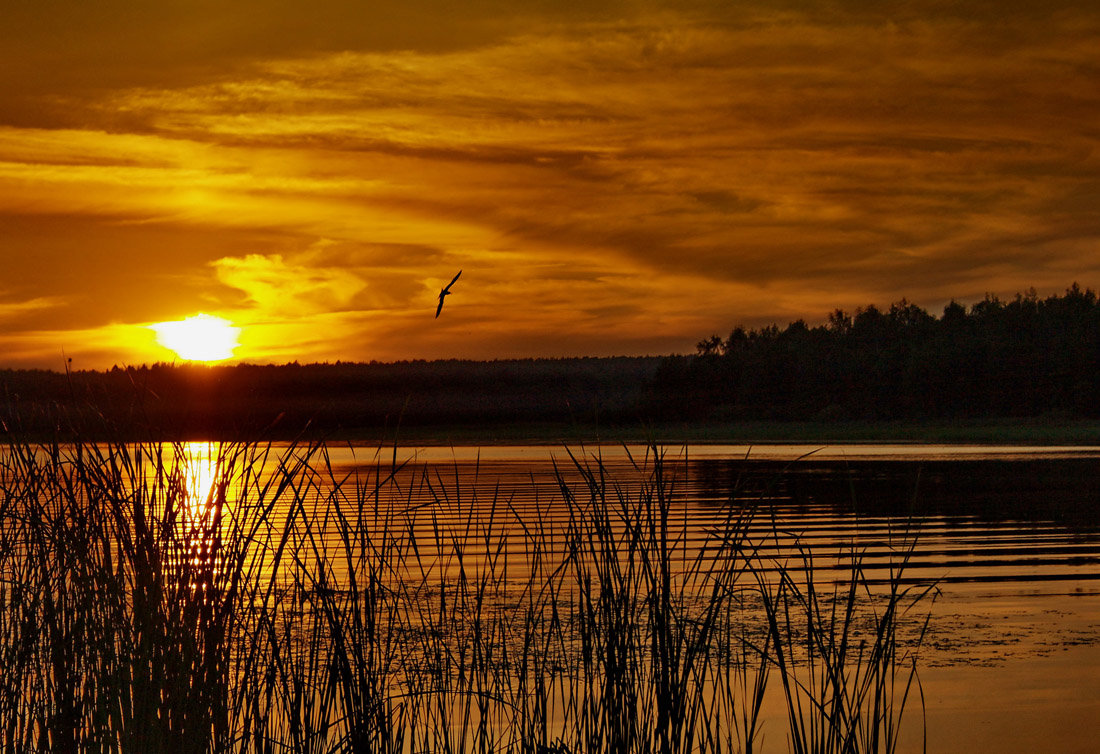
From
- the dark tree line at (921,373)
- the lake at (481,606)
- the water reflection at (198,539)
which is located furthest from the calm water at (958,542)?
the dark tree line at (921,373)

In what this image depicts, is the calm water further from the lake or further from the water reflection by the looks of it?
the water reflection

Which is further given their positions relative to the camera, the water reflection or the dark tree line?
the dark tree line

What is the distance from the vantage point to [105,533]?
5582 millimetres

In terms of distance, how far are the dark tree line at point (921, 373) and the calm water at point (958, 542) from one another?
45129 mm

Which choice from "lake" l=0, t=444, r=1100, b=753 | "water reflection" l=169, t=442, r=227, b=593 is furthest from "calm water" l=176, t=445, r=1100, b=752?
"water reflection" l=169, t=442, r=227, b=593

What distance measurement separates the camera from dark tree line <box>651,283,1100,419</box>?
78.0 m

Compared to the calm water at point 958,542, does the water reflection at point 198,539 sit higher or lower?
higher

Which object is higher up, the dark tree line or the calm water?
the dark tree line

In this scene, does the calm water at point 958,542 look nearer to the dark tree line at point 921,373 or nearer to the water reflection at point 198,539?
the water reflection at point 198,539

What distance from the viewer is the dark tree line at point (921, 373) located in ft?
256

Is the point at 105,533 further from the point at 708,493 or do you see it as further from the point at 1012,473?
the point at 1012,473

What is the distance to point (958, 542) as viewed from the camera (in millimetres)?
16984

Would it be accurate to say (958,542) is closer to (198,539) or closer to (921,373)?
(198,539)

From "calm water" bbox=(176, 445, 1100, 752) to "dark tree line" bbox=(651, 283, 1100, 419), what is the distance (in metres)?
45.1
